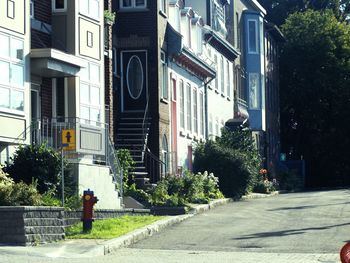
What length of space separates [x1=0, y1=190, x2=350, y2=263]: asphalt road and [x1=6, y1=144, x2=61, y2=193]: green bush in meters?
2.69

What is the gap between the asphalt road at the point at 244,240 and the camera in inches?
689

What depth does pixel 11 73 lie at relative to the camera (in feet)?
74.1

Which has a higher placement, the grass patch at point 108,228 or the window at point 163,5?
the window at point 163,5

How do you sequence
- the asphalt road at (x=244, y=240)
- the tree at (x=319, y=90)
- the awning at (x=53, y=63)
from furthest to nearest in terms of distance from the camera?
the tree at (x=319, y=90) → the awning at (x=53, y=63) → the asphalt road at (x=244, y=240)

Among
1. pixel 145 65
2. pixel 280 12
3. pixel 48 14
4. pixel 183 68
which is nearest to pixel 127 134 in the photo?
pixel 145 65

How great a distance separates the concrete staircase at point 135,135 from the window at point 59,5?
887 centimetres

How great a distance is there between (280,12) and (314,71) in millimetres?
11109

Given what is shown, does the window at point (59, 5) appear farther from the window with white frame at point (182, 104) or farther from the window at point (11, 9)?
the window with white frame at point (182, 104)

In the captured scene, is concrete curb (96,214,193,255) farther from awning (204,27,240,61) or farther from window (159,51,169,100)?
awning (204,27,240,61)

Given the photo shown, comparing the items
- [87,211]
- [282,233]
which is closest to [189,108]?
[282,233]

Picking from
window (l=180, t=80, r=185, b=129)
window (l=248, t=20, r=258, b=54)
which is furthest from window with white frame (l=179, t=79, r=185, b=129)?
window (l=248, t=20, r=258, b=54)

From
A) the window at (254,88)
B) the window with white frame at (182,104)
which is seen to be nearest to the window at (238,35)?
the window at (254,88)

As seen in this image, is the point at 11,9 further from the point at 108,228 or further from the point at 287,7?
the point at 287,7

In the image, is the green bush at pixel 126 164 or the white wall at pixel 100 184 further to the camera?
the green bush at pixel 126 164
